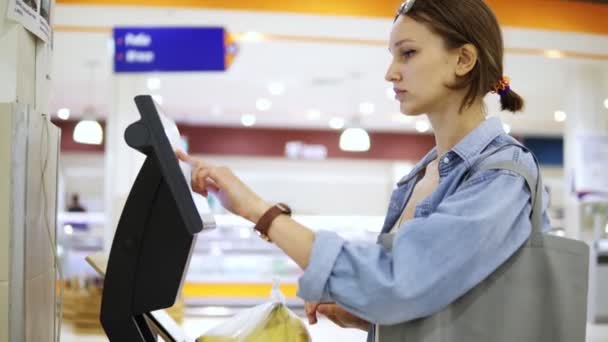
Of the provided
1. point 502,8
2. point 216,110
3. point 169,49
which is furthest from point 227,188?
point 216,110

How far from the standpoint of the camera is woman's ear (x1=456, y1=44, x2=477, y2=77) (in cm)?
107

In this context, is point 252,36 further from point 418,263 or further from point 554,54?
point 418,263

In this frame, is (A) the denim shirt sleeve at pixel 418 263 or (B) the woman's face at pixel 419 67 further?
(B) the woman's face at pixel 419 67

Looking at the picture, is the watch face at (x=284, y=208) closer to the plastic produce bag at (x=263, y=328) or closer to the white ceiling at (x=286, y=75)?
the plastic produce bag at (x=263, y=328)

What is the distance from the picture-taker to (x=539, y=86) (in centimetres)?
987


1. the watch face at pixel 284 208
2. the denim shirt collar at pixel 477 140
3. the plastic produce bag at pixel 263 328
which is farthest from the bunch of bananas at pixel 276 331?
the denim shirt collar at pixel 477 140

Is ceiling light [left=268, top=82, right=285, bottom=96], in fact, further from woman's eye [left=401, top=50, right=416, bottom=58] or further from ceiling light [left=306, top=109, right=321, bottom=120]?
woman's eye [left=401, top=50, right=416, bottom=58]

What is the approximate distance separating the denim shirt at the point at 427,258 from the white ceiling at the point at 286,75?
551 centimetres

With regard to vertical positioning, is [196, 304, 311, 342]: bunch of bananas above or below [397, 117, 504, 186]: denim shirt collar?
below

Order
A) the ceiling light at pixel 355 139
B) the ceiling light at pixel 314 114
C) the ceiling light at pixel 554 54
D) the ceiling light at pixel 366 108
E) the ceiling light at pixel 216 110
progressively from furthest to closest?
the ceiling light at pixel 314 114 < the ceiling light at pixel 216 110 < the ceiling light at pixel 366 108 < the ceiling light at pixel 355 139 < the ceiling light at pixel 554 54

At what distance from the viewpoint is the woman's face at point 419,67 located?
107 cm

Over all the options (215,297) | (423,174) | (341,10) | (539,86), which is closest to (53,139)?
(423,174)

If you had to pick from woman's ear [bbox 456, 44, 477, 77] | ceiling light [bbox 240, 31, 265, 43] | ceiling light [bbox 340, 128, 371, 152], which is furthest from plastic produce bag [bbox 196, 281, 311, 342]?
ceiling light [bbox 340, 128, 371, 152]

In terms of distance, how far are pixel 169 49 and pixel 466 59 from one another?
206 inches
